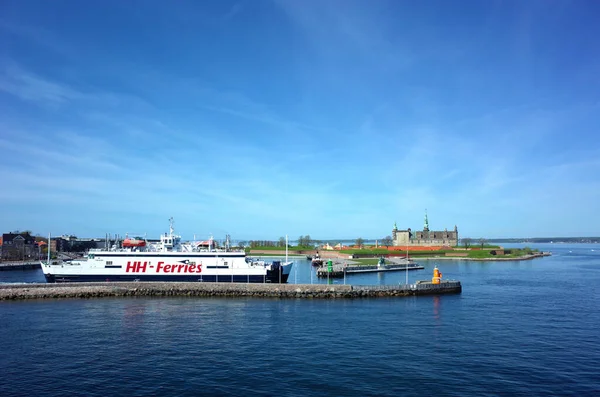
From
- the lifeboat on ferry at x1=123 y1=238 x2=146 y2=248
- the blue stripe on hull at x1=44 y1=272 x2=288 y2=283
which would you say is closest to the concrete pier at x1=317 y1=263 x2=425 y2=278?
the blue stripe on hull at x1=44 y1=272 x2=288 y2=283

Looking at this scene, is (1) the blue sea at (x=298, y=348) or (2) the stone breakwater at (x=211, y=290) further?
(2) the stone breakwater at (x=211, y=290)

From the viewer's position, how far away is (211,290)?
5175cm

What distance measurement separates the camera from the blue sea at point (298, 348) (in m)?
22.3

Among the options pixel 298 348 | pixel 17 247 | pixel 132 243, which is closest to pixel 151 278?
pixel 132 243

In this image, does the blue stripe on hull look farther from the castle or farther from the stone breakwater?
the castle

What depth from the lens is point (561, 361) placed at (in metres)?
26.8

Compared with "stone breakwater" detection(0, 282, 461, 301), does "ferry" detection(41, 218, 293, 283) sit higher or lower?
higher

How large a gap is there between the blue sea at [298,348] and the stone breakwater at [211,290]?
2887 millimetres

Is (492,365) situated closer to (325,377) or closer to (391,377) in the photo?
(391,377)

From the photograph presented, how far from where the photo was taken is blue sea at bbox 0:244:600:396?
22266mm

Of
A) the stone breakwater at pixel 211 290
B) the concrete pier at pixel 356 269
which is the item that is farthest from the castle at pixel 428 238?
the stone breakwater at pixel 211 290

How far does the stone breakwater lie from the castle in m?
131

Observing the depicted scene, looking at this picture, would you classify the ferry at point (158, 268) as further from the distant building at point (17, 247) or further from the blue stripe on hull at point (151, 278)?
the distant building at point (17, 247)

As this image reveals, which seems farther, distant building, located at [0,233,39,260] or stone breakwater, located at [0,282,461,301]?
distant building, located at [0,233,39,260]
